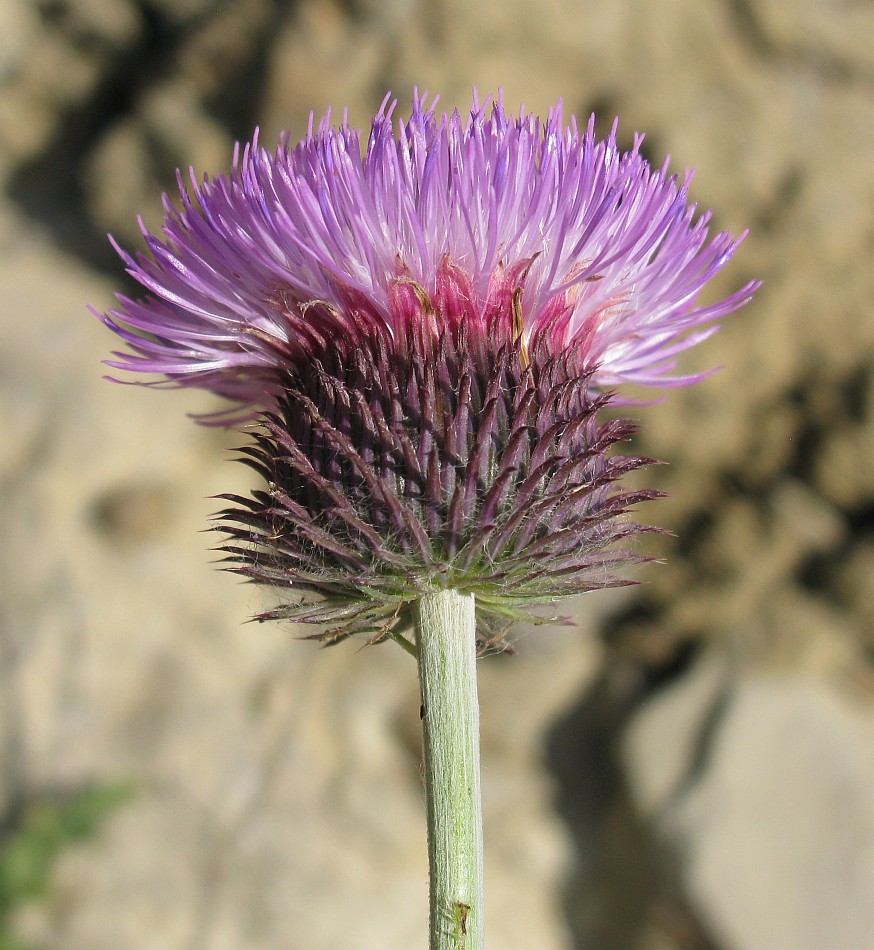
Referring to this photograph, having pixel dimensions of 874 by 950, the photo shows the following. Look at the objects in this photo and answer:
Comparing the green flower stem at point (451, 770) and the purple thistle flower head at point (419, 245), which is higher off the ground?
the purple thistle flower head at point (419, 245)

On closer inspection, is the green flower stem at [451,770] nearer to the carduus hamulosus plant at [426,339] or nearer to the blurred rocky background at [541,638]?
the carduus hamulosus plant at [426,339]

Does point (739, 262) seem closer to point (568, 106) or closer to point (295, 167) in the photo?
point (568, 106)

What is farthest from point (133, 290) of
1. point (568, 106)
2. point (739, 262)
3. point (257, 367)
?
point (257, 367)

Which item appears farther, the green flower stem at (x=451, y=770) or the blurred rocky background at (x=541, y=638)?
the blurred rocky background at (x=541, y=638)

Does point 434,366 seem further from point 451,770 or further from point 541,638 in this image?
point 541,638

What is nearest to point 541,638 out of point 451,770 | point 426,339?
point 426,339

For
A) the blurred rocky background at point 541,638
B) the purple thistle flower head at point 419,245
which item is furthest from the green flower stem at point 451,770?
the blurred rocky background at point 541,638
